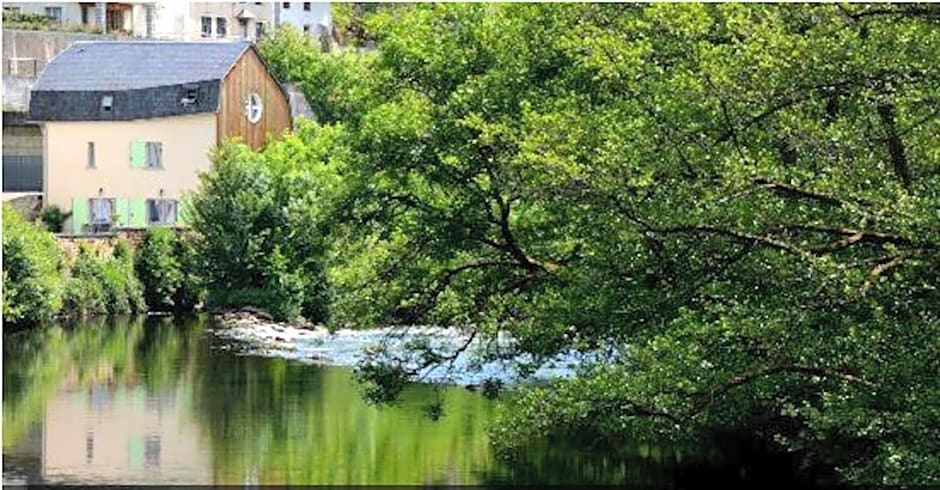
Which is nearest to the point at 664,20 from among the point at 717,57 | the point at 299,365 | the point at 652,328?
the point at 717,57

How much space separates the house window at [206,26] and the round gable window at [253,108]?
15.2m

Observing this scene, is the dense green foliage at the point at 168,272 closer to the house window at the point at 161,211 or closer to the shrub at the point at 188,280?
the shrub at the point at 188,280

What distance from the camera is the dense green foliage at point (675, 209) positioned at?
43.0 ft

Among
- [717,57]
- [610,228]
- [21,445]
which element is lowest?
[21,445]

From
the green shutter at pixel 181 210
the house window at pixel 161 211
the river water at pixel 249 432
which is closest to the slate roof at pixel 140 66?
the house window at pixel 161 211

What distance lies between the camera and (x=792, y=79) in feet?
46.4

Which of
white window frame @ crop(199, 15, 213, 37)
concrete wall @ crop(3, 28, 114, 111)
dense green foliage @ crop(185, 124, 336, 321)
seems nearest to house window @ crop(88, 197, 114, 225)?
dense green foliage @ crop(185, 124, 336, 321)

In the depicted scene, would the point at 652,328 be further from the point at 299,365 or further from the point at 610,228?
the point at 299,365

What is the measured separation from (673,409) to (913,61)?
2.93 m

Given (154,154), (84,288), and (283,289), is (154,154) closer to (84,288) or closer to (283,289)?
(84,288)

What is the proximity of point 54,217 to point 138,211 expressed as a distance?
6.32 feet

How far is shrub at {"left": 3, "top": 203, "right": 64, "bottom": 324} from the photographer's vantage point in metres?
35.2

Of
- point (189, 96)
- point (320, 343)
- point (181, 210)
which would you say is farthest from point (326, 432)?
point (189, 96)

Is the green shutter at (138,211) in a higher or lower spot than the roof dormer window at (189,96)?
lower
